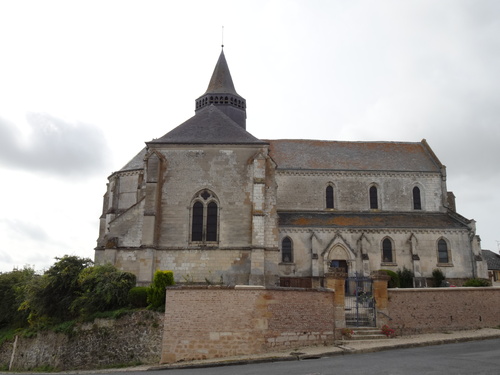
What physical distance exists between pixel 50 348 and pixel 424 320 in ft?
50.0

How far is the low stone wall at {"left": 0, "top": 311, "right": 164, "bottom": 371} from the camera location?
15914 mm

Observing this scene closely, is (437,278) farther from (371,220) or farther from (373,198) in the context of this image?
(373,198)

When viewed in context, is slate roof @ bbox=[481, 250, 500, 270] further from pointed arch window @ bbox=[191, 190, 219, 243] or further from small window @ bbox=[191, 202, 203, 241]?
small window @ bbox=[191, 202, 203, 241]

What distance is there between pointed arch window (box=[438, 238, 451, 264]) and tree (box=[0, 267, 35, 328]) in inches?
1020

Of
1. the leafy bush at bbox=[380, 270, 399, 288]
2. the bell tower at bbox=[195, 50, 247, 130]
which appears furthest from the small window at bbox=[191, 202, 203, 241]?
the bell tower at bbox=[195, 50, 247, 130]

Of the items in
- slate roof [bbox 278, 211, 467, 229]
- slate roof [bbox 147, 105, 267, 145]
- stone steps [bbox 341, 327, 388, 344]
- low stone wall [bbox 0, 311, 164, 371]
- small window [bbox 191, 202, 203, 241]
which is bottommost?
low stone wall [bbox 0, 311, 164, 371]

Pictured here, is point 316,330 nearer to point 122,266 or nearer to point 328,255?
point 122,266

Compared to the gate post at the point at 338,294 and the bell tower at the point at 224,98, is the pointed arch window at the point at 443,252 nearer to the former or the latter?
the bell tower at the point at 224,98

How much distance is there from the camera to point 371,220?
31.7 m

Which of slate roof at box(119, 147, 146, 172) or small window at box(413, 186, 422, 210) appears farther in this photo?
small window at box(413, 186, 422, 210)

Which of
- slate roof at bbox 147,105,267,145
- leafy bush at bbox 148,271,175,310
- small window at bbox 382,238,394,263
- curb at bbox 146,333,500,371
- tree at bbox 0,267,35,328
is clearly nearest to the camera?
curb at bbox 146,333,500,371

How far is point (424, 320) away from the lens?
53.8ft

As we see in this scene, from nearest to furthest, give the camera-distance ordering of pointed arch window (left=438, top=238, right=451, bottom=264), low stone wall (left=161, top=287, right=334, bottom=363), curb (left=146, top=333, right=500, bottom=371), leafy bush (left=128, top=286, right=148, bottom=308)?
curb (left=146, top=333, right=500, bottom=371), low stone wall (left=161, top=287, right=334, bottom=363), leafy bush (left=128, top=286, right=148, bottom=308), pointed arch window (left=438, top=238, right=451, bottom=264)

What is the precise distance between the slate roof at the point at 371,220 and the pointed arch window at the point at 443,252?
3.74ft
